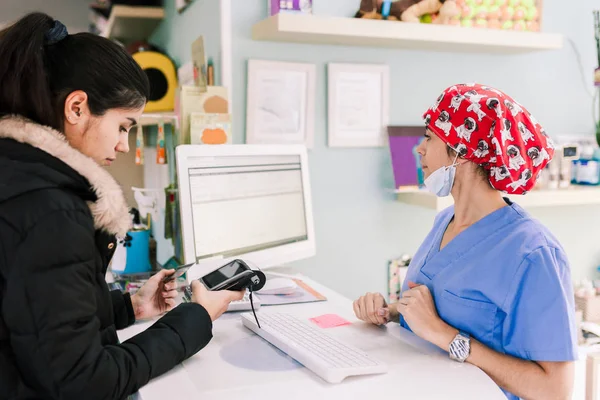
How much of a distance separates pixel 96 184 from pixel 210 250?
692 millimetres

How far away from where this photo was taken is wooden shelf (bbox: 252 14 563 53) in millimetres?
1897

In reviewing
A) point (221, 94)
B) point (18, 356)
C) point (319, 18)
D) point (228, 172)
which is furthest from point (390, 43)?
point (18, 356)

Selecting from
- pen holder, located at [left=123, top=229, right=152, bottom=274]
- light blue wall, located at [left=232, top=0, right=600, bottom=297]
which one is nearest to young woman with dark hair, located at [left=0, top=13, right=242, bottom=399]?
pen holder, located at [left=123, top=229, right=152, bottom=274]

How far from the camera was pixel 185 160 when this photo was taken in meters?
1.50

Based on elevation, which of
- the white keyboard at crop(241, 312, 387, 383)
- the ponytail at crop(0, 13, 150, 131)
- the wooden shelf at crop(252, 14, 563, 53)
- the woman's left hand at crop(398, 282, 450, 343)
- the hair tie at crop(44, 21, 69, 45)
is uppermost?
the wooden shelf at crop(252, 14, 563, 53)

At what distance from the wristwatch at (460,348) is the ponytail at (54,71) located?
30.3 inches

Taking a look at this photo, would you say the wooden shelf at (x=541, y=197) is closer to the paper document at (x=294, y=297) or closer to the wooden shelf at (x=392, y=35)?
the wooden shelf at (x=392, y=35)

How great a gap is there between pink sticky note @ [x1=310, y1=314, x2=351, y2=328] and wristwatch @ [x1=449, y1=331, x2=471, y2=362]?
30 cm

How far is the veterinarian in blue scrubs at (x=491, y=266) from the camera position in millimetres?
1088

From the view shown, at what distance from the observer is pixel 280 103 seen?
209 cm

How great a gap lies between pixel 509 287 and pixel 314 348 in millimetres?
401

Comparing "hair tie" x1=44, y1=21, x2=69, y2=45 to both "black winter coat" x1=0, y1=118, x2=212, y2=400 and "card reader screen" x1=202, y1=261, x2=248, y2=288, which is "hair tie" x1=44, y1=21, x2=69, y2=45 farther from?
"card reader screen" x1=202, y1=261, x2=248, y2=288

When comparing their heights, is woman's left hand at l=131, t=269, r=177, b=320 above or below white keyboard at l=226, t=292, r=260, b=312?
above

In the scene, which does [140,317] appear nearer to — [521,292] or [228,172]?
[228,172]
